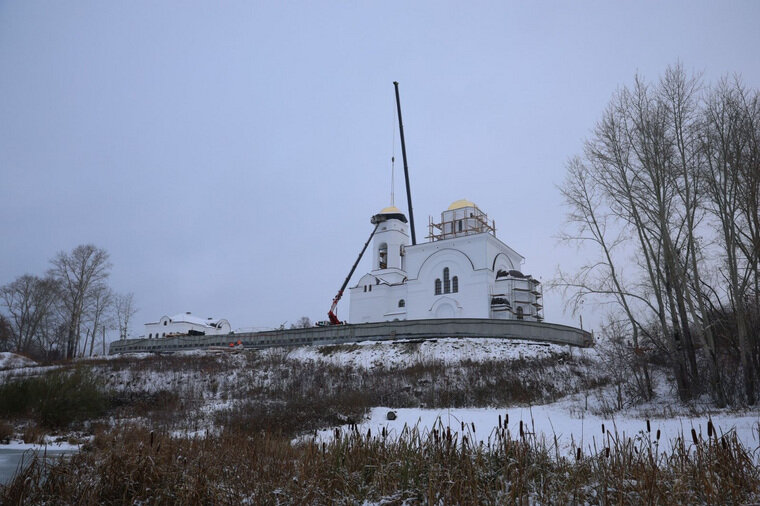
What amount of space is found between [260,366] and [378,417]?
551 inches

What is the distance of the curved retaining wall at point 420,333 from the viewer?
29.4m

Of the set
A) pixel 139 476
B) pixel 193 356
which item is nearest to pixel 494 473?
pixel 139 476

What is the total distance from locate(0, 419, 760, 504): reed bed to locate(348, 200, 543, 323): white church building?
31.0 metres

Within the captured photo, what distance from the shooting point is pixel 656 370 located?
19906mm

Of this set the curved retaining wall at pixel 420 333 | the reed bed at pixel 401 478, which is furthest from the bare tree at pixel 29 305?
the reed bed at pixel 401 478

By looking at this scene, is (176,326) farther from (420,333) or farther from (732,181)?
(732,181)

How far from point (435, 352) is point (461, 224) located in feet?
60.0

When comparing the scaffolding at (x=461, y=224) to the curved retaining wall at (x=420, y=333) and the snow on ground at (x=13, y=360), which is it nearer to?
the curved retaining wall at (x=420, y=333)

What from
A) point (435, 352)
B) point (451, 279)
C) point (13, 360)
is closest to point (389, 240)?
point (451, 279)

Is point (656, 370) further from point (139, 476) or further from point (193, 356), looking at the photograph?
point (193, 356)

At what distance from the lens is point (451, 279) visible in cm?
3909

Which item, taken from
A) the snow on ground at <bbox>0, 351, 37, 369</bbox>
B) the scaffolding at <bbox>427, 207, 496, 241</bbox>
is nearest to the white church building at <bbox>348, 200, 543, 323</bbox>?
the scaffolding at <bbox>427, 207, 496, 241</bbox>

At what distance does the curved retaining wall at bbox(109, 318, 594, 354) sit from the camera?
2942 centimetres

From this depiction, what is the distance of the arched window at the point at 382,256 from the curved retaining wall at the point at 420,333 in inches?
539
